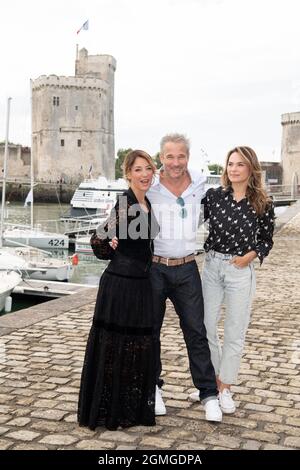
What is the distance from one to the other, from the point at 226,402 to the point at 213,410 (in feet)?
0.75

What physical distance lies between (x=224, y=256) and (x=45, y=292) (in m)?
11.3

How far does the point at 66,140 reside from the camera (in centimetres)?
6662

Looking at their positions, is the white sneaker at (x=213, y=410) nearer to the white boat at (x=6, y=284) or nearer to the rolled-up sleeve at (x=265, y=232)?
the rolled-up sleeve at (x=265, y=232)

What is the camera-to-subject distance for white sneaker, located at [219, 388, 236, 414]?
4.01 m

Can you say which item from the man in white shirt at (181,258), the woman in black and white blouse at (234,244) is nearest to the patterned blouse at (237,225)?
the woman in black and white blouse at (234,244)

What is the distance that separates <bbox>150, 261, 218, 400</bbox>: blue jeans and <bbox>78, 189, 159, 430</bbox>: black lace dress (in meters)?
0.14

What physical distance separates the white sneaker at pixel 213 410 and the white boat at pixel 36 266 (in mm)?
13604

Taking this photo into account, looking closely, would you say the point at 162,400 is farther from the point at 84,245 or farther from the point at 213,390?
the point at 84,245

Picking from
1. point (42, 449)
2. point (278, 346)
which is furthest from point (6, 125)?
point (42, 449)

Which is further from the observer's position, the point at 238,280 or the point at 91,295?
the point at 91,295

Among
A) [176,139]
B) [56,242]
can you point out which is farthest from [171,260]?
[56,242]

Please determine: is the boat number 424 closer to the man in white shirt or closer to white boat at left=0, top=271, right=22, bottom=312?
white boat at left=0, top=271, right=22, bottom=312

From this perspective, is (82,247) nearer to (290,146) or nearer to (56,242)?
(56,242)
